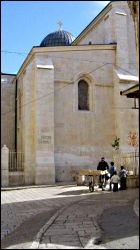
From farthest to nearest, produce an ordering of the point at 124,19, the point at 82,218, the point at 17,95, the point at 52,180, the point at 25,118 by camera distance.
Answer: the point at 17,95 → the point at 124,19 → the point at 25,118 → the point at 52,180 → the point at 82,218

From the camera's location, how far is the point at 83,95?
2481 centimetres

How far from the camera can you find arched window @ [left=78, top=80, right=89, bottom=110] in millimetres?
24656

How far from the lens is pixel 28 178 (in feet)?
71.7

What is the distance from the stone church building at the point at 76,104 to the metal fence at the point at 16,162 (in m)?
0.65

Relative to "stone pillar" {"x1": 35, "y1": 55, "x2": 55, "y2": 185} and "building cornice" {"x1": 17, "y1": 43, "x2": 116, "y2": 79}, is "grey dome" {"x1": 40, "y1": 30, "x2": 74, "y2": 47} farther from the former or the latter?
"stone pillar" {"x1": 35, "y1": 55, "x2": 55, "y2": 185}

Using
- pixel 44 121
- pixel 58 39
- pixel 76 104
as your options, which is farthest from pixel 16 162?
pixel 58 39

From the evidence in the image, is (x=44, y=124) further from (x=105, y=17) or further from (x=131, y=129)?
(x=105, y=17)

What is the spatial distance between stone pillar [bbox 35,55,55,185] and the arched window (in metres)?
2.34

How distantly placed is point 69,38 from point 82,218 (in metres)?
25.6

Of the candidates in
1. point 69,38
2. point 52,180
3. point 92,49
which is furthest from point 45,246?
point 69,38

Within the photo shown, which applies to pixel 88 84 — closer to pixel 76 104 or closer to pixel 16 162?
pixel 76 104

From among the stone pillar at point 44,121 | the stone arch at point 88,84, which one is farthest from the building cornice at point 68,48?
the stone arch at point 88,84

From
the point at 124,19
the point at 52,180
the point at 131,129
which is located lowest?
the point at 52,180

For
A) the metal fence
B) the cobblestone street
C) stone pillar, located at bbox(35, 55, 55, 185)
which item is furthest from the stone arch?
the cobblestone street
